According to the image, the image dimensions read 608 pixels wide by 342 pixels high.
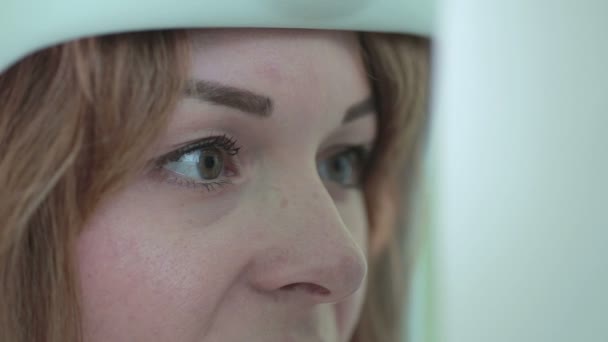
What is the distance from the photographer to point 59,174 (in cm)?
82

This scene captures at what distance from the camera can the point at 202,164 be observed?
0.89 metres

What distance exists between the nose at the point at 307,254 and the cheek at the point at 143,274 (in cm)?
5

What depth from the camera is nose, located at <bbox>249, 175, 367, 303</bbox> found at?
87 cm

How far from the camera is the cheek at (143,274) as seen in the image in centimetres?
83

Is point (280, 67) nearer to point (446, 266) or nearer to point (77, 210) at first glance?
point (77, 210)

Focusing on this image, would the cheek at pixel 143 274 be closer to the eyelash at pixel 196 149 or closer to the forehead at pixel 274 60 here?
the eyelash at pixel 196 149

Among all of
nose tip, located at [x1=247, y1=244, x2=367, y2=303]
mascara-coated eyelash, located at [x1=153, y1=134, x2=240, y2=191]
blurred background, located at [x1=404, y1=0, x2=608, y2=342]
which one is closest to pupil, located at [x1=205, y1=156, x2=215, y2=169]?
mascara-coated eyelash, located at [x1=153, y1=134, x2=240, y2=191]

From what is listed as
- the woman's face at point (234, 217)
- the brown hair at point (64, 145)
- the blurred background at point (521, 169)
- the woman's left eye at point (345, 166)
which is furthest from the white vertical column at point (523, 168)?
the brown hair at point (64, 145)

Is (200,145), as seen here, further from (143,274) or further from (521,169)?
(521,169)

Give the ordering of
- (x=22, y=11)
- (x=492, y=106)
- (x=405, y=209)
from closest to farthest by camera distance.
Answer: (x=22, y=11) → (x=492, y=106) → (x=405, y=209)

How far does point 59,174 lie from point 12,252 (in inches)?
3.6

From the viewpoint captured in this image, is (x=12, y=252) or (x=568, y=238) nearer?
(x=12, y=252)

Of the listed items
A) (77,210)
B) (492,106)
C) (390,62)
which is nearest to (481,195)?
(492,106)

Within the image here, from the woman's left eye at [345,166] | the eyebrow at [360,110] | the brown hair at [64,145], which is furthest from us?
the woman's left eye at [345,166]
